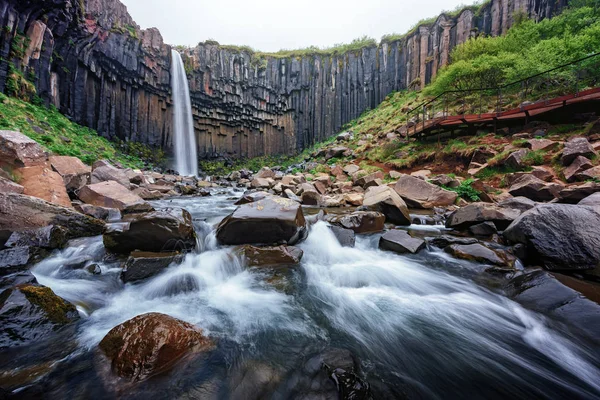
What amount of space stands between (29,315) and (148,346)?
125 centimetres

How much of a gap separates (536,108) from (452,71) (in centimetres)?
867

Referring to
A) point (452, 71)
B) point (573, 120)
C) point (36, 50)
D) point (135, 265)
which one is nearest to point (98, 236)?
point (135, 265)

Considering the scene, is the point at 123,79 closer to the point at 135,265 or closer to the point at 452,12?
the point at 135,265

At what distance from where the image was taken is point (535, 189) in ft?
20.5

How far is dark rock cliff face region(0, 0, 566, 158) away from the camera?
15.4m

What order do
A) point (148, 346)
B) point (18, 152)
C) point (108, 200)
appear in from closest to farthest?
point (148, 346) → point (18, 152) → point (108, 200)

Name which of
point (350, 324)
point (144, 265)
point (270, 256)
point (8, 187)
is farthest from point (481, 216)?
point (8, 187)

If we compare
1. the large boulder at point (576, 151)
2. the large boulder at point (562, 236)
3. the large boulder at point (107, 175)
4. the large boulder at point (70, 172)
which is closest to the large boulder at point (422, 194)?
the large boulder at point (576, 151)

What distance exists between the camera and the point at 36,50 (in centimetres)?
1432

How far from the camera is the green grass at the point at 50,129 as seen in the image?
34.9 ft

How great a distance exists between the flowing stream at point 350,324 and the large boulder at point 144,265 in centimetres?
12

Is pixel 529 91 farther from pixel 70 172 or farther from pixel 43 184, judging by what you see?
pixel 70 172

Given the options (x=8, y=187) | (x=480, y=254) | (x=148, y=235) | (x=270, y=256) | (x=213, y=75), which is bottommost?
(x=270, y=256)

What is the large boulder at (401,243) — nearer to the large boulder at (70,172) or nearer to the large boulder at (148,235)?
the large boulder at (148,235)
